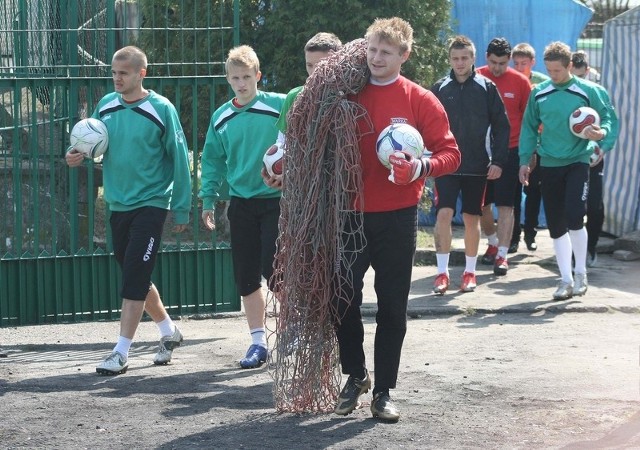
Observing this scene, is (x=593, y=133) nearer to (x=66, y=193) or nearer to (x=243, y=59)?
(x=243, y=59)

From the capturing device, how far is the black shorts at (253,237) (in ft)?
24.2

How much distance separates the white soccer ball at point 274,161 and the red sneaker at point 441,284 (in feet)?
11.5

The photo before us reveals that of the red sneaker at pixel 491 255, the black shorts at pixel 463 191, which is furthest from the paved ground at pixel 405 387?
the red sneaker at pixel 491 255

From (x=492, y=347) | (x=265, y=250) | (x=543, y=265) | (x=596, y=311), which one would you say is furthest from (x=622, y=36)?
(x=265, y=250)

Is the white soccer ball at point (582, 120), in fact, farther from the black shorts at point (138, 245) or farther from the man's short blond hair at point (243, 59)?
the black shorts at point (138, 245)

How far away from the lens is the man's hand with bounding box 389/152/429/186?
574 cm

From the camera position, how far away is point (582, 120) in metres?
9.66

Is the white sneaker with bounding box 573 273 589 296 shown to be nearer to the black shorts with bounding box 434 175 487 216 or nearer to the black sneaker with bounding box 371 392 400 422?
the black shorts with bounding box 434 175 487 216

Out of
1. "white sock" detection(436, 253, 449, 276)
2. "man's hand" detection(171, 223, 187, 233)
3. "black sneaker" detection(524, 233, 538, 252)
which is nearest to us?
"man's hand" detection(171, 223, 187, 233)

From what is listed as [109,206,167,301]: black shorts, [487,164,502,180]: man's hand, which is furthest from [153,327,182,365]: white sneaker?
[487,164,502,180]: man's hand

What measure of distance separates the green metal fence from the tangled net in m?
2.71

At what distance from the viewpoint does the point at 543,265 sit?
11594 millimetres

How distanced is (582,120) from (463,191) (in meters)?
1.22

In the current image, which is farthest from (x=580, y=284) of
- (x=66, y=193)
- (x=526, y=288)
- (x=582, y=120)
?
(x=66, y=193)
